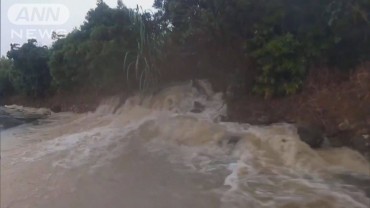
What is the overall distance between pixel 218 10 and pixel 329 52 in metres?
1.91

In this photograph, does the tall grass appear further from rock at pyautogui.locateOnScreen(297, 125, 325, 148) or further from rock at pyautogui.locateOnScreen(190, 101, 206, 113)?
rock at pyautogui.locateOnScreen(297, 125, 325, 148)

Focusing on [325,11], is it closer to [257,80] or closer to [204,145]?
[257,80]

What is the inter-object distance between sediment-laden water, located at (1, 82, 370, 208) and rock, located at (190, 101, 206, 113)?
4 centimetres

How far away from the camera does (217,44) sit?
21.6 feet

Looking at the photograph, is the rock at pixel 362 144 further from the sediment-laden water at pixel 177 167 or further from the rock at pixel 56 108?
the rock at pixel 56 108

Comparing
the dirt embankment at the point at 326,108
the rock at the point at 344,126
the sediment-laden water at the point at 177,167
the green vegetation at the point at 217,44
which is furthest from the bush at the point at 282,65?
the rock at the point at 344,126

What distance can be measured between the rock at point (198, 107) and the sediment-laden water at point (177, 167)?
4 centimetres

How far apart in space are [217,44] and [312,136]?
2622mm

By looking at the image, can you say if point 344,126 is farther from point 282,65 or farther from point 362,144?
point 282,65

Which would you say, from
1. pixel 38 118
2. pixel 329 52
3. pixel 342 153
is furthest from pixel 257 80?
pixel 38 118

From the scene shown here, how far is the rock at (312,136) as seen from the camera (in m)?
4.59

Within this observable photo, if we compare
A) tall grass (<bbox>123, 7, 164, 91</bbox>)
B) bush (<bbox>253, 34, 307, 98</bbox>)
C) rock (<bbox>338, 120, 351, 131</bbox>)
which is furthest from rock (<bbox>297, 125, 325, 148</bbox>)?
tall grass (<bbox>123, 7, 164, 91</bbox>)

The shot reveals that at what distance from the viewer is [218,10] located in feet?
20.8

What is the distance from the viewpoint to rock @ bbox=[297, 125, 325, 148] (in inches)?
181
